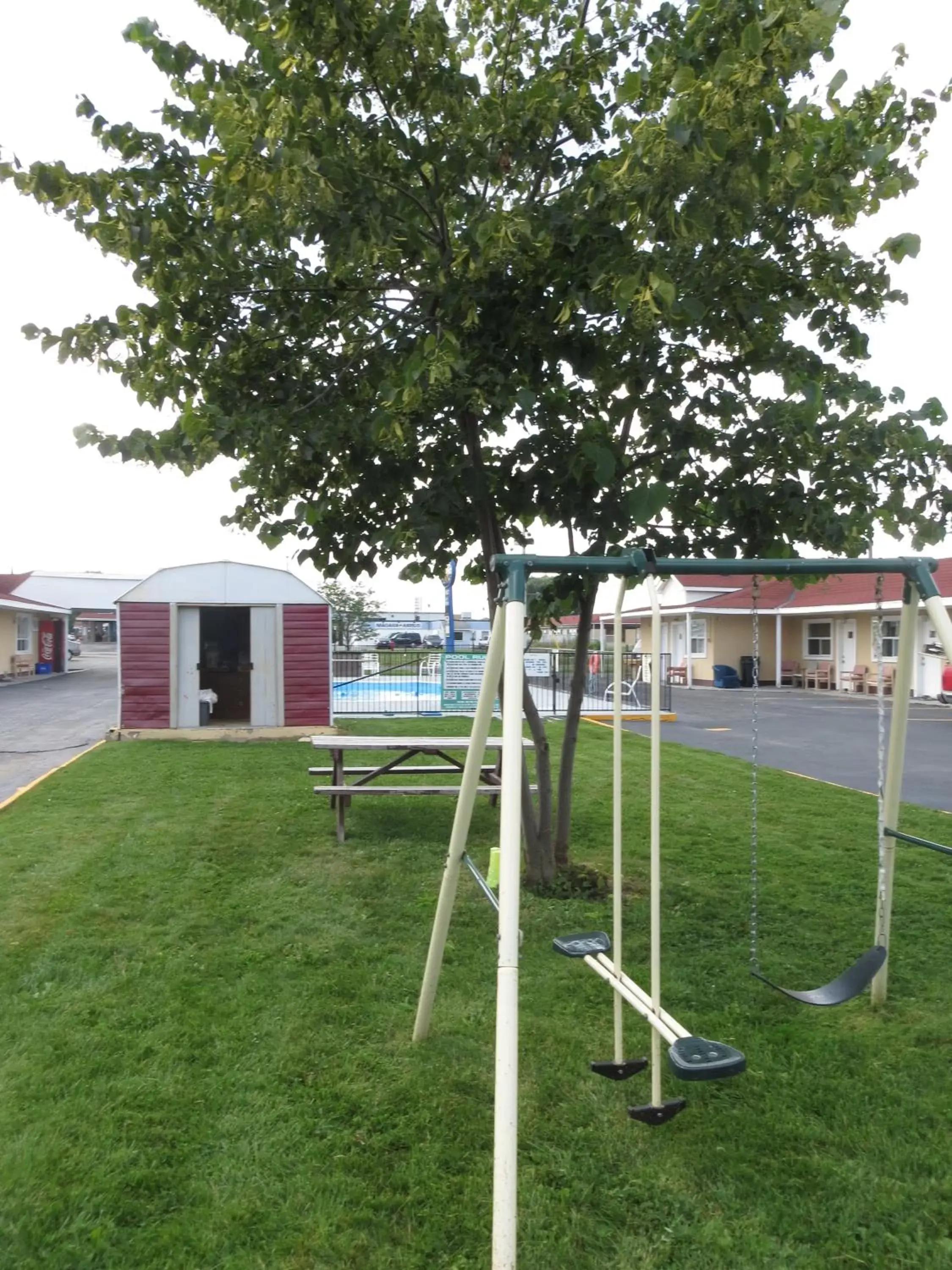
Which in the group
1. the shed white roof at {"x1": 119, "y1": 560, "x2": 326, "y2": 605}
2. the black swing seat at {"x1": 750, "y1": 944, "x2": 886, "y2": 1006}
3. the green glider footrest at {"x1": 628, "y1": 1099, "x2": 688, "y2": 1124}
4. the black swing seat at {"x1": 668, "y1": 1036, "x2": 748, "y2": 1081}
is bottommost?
the green glider footrest at {"x1": 628, "y1": 1099, "x2": 688, "y2": 1124}

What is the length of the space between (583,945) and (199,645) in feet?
39.1

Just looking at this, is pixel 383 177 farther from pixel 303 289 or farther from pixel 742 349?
pixel 742 349

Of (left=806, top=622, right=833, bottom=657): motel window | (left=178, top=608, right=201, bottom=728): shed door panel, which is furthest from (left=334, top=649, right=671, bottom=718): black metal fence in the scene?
(left=806, top=622, right=833, bottom=657): motel window

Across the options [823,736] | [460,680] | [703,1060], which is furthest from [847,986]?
[823,736]

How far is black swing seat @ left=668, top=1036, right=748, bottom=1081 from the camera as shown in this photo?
2.45 meters

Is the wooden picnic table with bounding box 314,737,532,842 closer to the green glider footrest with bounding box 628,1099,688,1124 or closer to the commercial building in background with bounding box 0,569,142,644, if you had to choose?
the green glider footrest with bounding box 628,1099,688,1124

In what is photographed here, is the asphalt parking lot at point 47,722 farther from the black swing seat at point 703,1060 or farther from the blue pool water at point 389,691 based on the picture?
the black swing seat at point 703,1060

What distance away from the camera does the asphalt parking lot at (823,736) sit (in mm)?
10859

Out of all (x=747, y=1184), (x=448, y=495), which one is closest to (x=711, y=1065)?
(x=747, y=1184)

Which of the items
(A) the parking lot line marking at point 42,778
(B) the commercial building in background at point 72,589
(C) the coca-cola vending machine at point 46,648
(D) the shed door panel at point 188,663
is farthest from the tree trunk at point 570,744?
(B) the commercial building in background at point 72,589

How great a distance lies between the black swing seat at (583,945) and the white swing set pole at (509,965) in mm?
768

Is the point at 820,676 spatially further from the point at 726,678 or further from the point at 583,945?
the point at 583,945

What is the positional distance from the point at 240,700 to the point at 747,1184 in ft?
50.5

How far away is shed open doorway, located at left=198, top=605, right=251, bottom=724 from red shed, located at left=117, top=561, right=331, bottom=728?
1.88 meters
